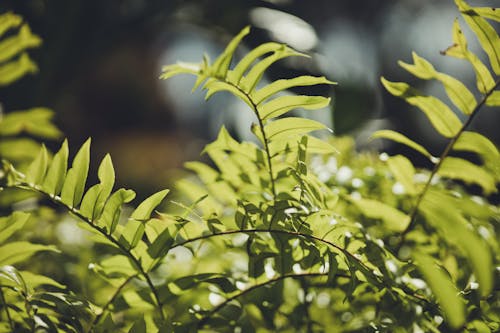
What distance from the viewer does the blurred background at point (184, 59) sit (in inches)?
44.4

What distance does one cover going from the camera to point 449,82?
1.45 ft

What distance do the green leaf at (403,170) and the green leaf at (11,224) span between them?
37 cm

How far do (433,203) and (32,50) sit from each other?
1083 millimetres

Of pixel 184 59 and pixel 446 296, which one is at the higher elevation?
pixel 446 296

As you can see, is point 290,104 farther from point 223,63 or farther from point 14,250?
point 14,250

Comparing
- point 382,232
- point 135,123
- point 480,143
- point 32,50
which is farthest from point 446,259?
point 135,123

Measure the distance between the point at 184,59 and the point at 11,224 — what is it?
82.2 inches

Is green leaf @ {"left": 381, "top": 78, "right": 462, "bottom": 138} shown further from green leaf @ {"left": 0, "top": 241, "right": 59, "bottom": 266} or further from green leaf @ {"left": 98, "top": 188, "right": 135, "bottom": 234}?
green leaf @ {"left": 0, "top": 241, "right": 59, "bottom": 266}

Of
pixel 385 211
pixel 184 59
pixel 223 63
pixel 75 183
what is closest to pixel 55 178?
pixel 75 183

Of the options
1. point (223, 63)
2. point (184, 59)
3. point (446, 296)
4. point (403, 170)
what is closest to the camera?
point (446, 296)

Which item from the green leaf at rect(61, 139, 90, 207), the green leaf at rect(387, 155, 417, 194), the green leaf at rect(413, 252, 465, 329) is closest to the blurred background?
the green leaf at rect(387, 155, 417, 194)

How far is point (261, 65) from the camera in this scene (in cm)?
40

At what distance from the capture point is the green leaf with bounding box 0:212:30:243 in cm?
43

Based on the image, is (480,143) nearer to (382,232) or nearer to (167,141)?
(382,232)
